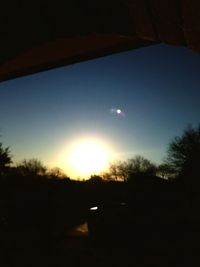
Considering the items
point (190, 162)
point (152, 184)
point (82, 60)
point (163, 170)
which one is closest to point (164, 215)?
point (82, 60)

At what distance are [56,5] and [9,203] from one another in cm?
1964

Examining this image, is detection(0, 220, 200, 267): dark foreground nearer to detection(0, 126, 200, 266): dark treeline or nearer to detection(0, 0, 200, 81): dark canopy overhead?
detection(0, 126, 200, 266): dark treeline

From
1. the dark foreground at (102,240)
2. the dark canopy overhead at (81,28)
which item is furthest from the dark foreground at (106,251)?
the dark canopy overhead at (81,28)

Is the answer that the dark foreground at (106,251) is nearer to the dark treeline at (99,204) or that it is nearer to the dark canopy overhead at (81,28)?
the dark treeline at (99,204)

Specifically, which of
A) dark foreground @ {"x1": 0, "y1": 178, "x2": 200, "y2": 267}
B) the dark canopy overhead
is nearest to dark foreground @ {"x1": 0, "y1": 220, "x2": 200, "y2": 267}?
dark foreground @ {"x1": 0, "y1": 178, "x2": 200, "y2": 267}

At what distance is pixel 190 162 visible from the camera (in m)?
36.3

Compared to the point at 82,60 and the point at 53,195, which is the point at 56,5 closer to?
the point at 82,60

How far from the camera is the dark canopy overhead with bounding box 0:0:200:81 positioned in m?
0.80

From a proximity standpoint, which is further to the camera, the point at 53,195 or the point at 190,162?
the point at 190,162

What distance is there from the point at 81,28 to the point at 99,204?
3040 cm

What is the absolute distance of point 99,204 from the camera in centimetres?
3036

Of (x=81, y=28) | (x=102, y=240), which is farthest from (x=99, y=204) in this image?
(x=81, y=28)

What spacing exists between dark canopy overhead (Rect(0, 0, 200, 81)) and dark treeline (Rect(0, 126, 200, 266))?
1037 cm

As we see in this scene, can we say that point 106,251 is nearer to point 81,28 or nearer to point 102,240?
point 102,240
